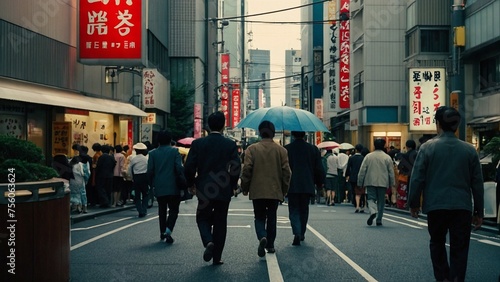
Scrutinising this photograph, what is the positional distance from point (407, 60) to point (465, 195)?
1227 inches

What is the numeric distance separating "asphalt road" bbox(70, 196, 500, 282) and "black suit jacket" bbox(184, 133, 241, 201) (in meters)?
0.91

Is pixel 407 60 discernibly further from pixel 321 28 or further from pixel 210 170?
pixel 321 28

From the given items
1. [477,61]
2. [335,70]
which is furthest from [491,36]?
[335,70]

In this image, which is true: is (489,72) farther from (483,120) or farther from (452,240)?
(452,240)

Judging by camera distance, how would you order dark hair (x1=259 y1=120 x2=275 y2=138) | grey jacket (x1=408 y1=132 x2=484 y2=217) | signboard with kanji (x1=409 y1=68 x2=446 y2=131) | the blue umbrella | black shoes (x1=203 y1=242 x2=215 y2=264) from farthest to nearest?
1. signboard with kanji (x1=409 y1=68 x2=446 y2=131)
2. the blue umbrella
3. dark hair (x1=259 y1=120 x2=275 y2=138)
4. black shoes (x1=203 y1=242 x2=215 y2=264)
5. grey jacket (x1=408 y1=132 x2=484 y2=217)

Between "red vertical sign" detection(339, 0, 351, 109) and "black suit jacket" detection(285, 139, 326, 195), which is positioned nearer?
"black suit jacket" detection(285, 139, 326, 195)

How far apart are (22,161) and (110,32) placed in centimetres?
1558

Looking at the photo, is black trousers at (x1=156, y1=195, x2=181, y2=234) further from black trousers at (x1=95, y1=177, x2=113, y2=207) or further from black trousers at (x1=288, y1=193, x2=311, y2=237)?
black trousers at (x1=95, y1=177, x2=113, y2=207)

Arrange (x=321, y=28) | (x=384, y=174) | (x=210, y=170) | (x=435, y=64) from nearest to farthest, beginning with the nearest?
(x=210, y=170)
(x=384, y=174)
(x=435, y=64)
(x=321, y=28)

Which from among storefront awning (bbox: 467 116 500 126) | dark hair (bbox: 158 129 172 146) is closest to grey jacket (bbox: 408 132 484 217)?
dark hair (bbox: 158 129 172 146)

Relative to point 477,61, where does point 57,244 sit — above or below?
below

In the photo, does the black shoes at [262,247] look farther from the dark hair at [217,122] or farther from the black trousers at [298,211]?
the black trousers at [298,211]

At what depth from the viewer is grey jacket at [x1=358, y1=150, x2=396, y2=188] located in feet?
47.4

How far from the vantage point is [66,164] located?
15461 mm
